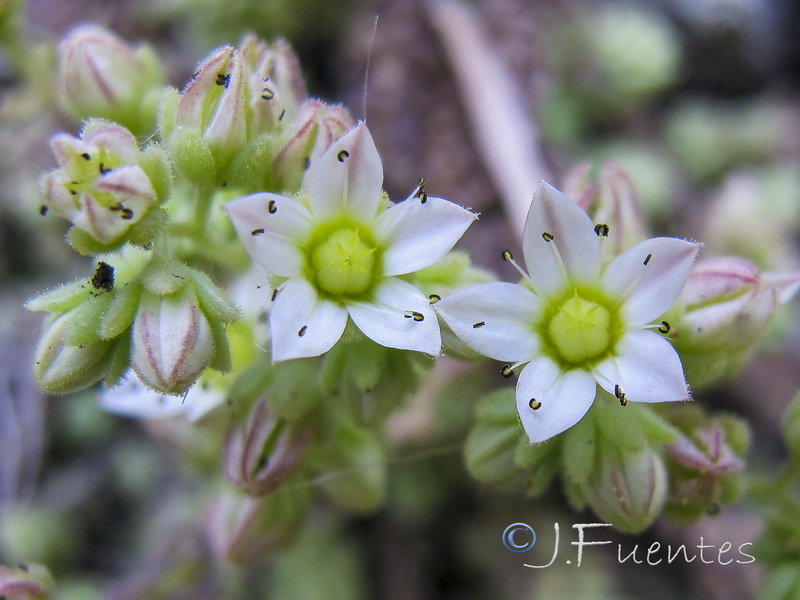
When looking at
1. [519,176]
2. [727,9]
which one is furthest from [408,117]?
[727,9]

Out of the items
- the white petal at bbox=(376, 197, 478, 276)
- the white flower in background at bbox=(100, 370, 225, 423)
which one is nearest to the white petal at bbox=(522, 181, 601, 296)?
the white petal at bbox=(376, 197, 478, 276)

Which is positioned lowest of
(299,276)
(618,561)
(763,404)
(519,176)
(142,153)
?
(618,561)

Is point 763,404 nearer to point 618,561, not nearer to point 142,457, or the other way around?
point 618,561

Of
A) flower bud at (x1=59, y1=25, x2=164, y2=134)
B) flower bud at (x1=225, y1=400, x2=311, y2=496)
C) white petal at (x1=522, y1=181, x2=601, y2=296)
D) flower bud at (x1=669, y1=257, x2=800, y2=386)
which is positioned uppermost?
flower bud at (x1=59, y1=25, x2=164, y2=134)

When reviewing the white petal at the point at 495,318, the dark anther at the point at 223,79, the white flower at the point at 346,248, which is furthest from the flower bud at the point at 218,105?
the white petal at the point at 495,318

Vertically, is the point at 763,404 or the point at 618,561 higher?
the point at 763,404

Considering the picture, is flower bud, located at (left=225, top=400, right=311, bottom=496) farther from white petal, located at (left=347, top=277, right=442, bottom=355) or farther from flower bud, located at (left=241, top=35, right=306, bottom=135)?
flower bud, located at (left=241, top=35, right=306, bottom=135)

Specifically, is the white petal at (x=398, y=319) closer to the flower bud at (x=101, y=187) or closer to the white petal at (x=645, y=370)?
the white petal at (x=645, y=370)
